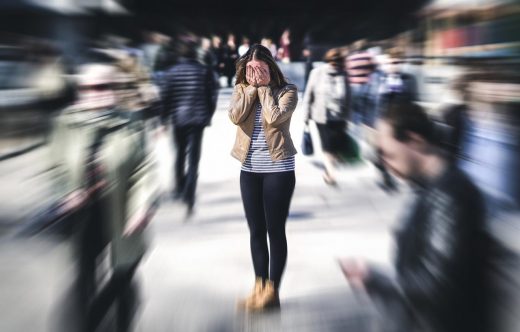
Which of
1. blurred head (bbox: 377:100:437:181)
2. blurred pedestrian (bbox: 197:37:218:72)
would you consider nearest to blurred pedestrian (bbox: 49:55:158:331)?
blurred head (bbox: 377:100:437:181)

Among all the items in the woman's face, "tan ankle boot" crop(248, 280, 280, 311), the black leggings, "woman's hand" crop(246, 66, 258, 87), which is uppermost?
the woman's face

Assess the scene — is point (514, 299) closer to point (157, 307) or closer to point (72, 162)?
point (157, 307)

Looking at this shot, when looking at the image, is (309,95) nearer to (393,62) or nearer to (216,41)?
(393,62)

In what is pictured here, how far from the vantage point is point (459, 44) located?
22.9 ft

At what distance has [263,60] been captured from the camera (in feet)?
8.79

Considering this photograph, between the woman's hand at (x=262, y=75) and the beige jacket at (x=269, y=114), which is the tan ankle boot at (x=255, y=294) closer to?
the beige jacket at (x=269, y=114)

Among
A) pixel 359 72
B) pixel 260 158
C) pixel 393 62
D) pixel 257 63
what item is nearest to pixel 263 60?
pixel 257 63

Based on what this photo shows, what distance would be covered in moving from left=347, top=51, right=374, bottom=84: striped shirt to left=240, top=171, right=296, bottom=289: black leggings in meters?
4.47

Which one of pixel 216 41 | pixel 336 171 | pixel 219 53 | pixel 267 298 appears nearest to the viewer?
pixel 267 298

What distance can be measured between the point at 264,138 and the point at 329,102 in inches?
127

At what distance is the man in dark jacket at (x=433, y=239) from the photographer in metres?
2.10

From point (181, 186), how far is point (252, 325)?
9.66 ft

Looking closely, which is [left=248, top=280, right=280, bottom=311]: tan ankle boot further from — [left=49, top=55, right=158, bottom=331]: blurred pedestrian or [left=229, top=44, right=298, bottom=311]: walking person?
[left=49, top=55, right=158, bottom=331]: blurred pedestrian

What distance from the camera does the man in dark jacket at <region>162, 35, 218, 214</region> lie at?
491 centimetres
